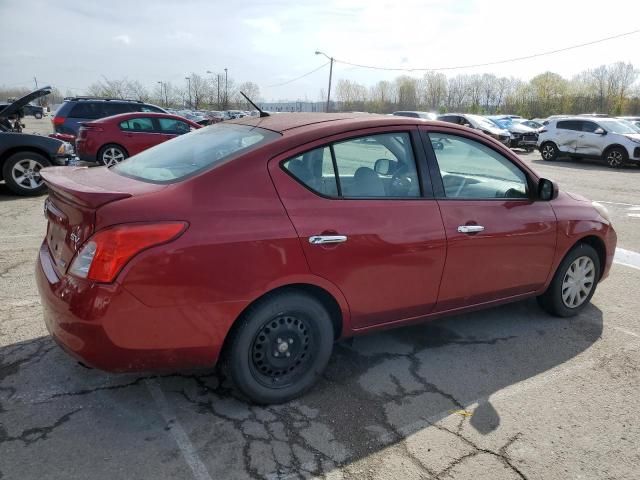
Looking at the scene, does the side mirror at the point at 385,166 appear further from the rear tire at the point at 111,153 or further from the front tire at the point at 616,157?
the front tire at the point at 616,157

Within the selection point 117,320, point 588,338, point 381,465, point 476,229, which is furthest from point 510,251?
point 117,320

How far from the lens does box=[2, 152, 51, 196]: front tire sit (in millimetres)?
8508

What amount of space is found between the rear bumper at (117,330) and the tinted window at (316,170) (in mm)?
986

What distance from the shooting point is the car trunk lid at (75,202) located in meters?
2.46

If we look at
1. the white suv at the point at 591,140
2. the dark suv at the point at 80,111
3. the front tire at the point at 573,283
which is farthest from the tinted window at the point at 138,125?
the white suv at the point at 591,140

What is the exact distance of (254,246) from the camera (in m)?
2.59

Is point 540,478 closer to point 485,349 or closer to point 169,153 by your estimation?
point 485,349

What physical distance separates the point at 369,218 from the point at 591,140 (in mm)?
18764

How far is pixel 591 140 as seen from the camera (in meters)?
18.6

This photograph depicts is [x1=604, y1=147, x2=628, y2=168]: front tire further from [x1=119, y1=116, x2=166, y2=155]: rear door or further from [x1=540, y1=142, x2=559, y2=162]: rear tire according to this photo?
[x1=119, y1=116, x2=166, y2=155]: rear door

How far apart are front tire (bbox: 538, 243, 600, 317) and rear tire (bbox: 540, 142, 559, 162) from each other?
17384mm

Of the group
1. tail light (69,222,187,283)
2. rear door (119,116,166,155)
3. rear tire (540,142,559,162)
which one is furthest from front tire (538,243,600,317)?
rear tire (540,142,559,162)

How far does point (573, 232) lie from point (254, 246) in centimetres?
276

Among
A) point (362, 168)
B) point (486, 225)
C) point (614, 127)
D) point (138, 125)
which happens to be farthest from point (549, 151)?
point (362, 168)
